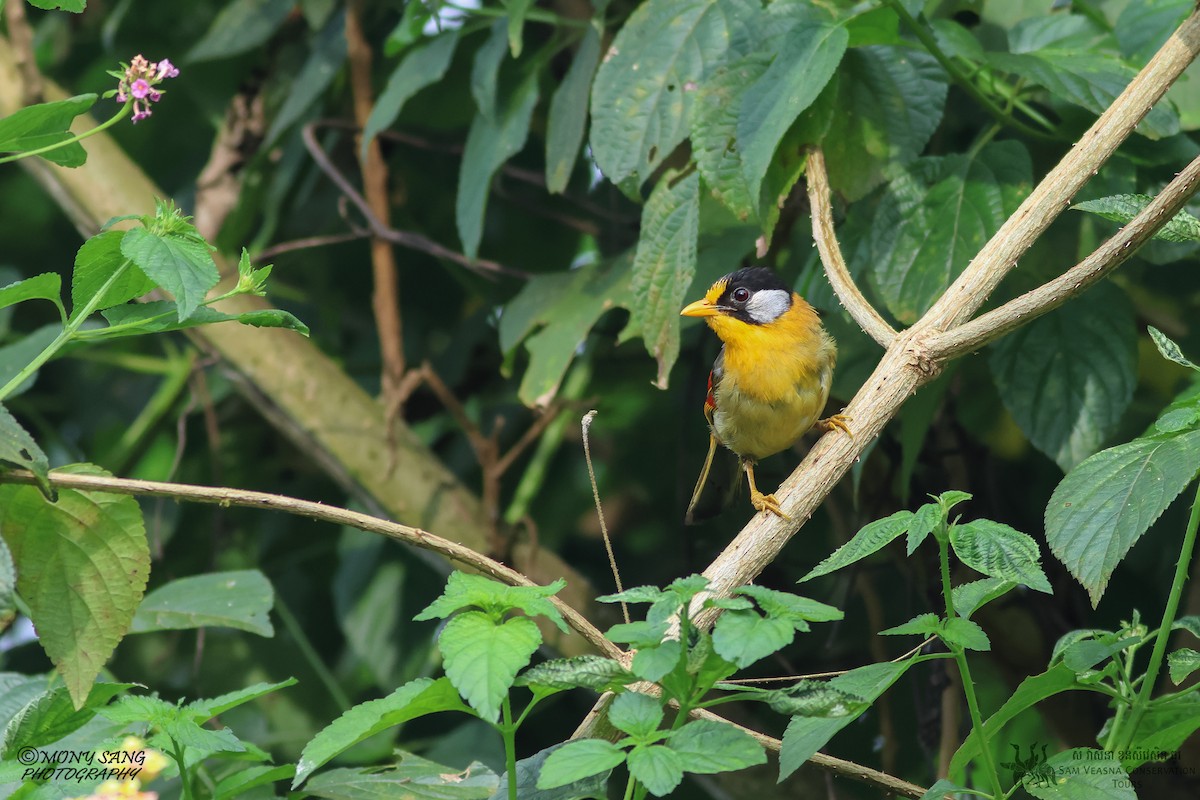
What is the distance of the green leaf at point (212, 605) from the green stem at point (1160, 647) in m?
1.49

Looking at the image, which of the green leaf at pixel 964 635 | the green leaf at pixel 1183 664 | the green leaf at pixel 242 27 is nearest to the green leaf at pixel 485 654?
the green leaf at pixel 964 635

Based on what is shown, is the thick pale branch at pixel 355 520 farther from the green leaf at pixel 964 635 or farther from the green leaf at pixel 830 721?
the green leaf at pixel 964 635

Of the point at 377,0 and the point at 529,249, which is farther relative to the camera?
the point at 529,249

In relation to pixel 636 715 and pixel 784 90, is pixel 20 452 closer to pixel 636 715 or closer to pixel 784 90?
pixel 636 715

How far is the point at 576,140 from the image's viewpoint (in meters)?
2.91

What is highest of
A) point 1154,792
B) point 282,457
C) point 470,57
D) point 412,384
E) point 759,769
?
point 470,57

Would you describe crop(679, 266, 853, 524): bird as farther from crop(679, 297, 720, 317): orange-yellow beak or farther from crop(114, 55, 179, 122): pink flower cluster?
crop(114, 55, 179, 122): pink flower cluster

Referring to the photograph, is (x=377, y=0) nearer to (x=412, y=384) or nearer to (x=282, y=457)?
(x=412, y=384)

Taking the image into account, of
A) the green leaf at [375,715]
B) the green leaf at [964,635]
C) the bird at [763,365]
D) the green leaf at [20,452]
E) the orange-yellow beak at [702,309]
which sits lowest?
the bird at [763,365]

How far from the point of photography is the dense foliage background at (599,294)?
8.20 ft

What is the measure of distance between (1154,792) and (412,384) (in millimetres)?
2227

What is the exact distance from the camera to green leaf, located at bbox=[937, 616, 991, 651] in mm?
1486

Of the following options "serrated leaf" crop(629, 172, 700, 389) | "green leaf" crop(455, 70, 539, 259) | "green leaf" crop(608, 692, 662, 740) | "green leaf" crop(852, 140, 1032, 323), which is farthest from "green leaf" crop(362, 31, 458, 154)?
"green leaf" crop(608, 692, 662, 740)

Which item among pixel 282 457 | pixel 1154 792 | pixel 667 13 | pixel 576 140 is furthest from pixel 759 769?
pixel 282 457
